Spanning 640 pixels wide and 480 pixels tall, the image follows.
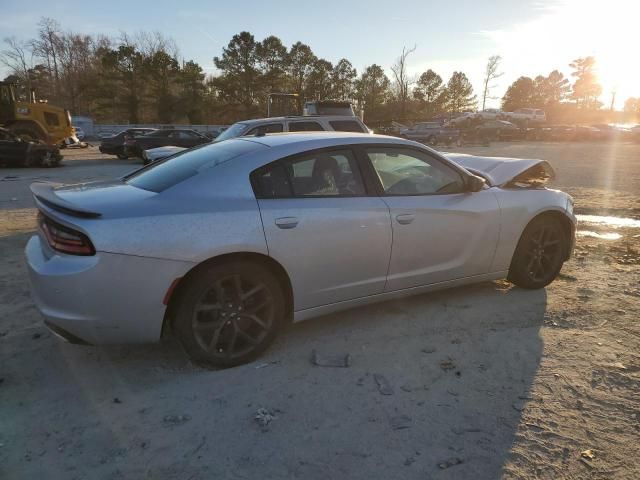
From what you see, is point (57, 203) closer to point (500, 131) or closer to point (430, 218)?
point (430, 218)

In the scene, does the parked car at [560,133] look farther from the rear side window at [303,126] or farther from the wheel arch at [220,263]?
the wheel arch at [220,263]

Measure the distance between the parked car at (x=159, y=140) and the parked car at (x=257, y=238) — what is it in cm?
1608

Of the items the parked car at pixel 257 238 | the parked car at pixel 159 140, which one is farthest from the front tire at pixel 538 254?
the parked car at pixel 159 140

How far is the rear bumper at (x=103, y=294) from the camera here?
8.38ft

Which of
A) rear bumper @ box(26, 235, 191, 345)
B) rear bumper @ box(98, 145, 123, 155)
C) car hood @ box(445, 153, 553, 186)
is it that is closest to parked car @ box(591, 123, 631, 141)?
rear bumper @ box(98, 145, 123, 155)

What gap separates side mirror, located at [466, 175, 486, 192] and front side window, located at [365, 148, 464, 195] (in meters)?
0.06

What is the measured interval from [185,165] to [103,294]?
118 centimetres

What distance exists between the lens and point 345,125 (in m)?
9.96

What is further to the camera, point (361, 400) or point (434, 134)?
point (434, 134)

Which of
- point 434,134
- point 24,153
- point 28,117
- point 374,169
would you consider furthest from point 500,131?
point 374,169

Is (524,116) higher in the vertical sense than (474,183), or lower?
higher

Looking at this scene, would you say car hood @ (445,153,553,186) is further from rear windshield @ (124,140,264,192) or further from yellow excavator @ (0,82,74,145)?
yellow excavator @ (0,82,74,145)

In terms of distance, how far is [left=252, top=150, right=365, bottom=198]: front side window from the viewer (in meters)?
3.10

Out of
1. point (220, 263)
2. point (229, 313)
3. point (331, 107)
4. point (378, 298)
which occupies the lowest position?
point (378, 298)
